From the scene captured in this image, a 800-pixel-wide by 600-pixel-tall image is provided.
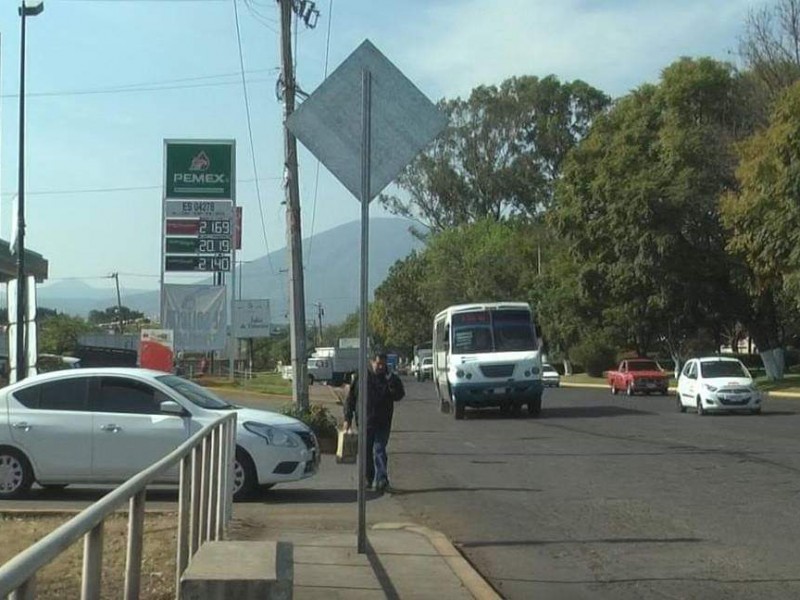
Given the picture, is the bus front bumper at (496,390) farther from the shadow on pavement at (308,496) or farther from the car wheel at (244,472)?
the car wheel at (244,472)

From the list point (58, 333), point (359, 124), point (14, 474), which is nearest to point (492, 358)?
point (14, 474)

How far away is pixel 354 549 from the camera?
947 centimetres

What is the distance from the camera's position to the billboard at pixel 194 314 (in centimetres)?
3134

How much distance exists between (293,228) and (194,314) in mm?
9803

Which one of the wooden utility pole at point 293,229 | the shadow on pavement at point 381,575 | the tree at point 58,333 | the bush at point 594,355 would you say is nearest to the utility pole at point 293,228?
the wooden utility pole at point 293,229

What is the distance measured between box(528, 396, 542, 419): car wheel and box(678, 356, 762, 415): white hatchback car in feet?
14.4

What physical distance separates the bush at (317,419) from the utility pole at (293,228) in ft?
1.23

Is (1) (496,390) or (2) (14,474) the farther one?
(1) (496,390)

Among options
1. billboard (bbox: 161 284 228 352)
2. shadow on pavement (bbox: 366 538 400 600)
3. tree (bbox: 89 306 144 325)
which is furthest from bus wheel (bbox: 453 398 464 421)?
Result: tree (bbox: 89 306 144 325)

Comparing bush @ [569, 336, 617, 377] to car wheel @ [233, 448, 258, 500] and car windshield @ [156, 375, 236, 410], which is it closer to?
car windshield @ [156, 375, 236, 410]

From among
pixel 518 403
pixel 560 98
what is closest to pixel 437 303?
pixel 560 98

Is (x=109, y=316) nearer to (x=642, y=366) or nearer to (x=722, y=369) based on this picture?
(x=642, y=366)

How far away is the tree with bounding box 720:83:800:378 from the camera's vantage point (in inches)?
1437

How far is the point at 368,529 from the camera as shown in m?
11.0
